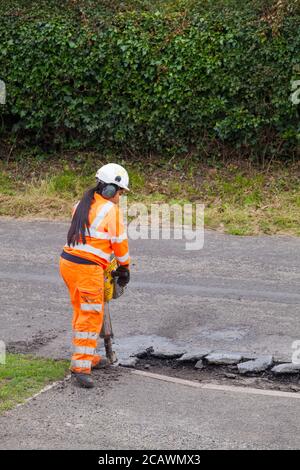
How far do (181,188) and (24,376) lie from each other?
24.3ft

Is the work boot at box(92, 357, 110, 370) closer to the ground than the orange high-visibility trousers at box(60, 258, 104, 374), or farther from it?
closer to the ground

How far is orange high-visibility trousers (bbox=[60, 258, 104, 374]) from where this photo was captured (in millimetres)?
8109

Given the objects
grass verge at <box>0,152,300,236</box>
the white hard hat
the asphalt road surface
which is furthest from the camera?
grass verge at <box>0,152,300,236</box>

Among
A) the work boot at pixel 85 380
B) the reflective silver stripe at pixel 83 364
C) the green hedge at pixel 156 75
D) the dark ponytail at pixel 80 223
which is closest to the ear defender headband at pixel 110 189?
the dark ponytail at pixel 80 223

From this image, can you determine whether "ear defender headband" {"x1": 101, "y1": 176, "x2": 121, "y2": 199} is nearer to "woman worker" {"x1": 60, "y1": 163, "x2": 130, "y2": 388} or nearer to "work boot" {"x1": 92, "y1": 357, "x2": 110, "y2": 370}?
"woman worker" {"x1": 60, "y1": 163, "x2": 130, "y2": 388}

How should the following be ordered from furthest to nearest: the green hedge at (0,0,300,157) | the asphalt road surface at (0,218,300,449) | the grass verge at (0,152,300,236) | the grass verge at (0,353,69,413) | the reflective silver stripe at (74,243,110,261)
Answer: the green hedge at (0,0,300,157)
the grass verge at (0,152,300,236)
the reflective silver stripe at (74,243,110,261)
the grass verge at (0,353,69,413)
the asphalt road surface at (0,218,300,449)

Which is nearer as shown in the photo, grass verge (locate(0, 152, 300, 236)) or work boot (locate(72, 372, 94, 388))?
work boot (locate(72, 372, 94, 388))

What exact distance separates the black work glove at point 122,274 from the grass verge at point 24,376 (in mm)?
949

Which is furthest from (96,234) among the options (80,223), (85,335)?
(85,335)

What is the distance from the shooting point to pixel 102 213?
8312 millimetres

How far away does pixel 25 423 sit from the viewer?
725 centimetres

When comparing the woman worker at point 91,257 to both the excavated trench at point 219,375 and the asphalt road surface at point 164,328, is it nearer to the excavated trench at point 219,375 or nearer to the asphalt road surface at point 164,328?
the asphalt road surface at point 164,328

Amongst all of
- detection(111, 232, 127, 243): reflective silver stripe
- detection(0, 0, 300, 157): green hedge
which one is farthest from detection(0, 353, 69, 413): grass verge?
detection(0, 0, 300, 157): green hedge

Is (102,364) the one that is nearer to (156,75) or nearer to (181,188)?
(181,188)
